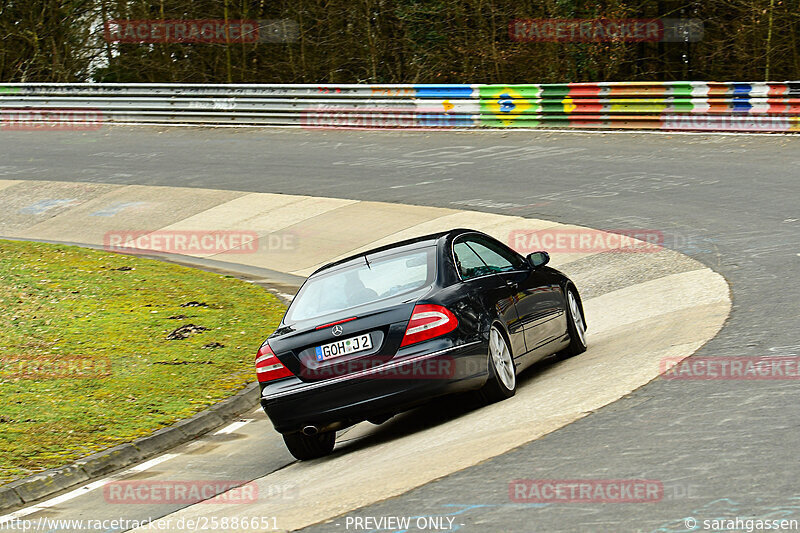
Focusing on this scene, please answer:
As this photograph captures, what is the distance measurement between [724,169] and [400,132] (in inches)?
415

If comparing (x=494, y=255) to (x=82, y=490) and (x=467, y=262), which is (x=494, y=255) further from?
(x=82, y=490)

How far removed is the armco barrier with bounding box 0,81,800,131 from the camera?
2252 centimetres

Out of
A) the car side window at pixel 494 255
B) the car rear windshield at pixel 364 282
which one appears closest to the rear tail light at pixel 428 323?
the car rear windshield at pixel 364 282

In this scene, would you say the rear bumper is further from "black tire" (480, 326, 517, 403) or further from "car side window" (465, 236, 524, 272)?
"car side window" (465, 236, 524, 272)

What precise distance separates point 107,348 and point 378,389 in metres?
5.35

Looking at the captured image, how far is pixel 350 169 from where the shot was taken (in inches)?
914

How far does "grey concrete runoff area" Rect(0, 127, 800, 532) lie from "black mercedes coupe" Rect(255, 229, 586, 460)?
0.45 metres

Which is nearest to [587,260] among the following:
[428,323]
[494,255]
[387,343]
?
[494,255]

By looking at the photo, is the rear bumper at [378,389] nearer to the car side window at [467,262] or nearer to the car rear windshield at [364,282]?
the car rear windshield at [364,282]

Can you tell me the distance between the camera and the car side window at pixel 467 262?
27.4 feet

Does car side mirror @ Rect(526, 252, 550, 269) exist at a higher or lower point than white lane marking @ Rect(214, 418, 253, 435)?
higher

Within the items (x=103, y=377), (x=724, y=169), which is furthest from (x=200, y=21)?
(x=103, y=377)

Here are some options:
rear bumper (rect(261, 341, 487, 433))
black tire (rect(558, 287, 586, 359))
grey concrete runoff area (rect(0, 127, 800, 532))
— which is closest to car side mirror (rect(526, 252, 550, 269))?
black tire (rect(558, 287, 586, 359))

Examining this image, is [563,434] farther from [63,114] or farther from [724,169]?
[63,114]
